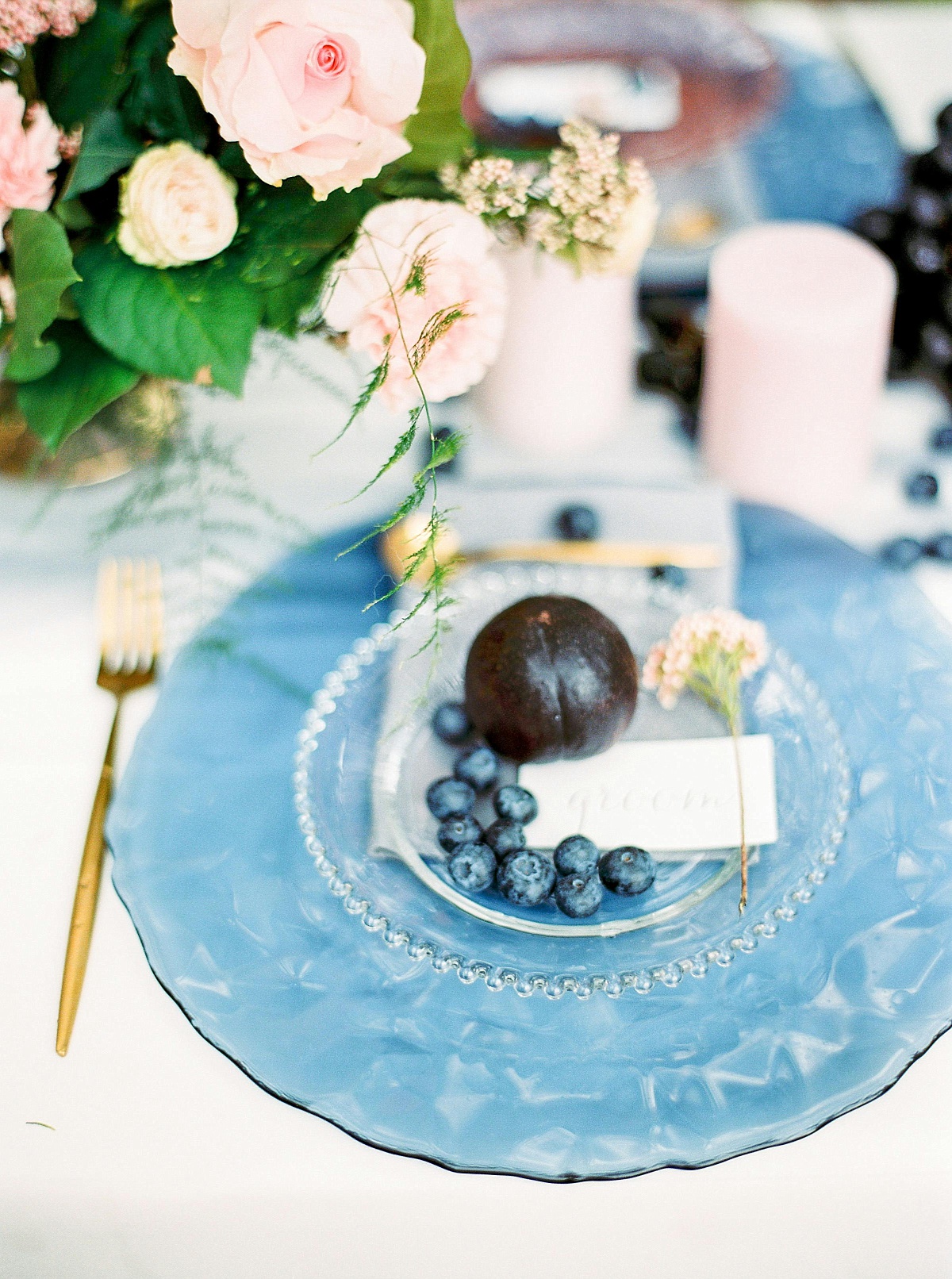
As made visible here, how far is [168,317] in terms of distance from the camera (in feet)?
2.21

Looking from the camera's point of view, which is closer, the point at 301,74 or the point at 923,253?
the point at 301,74

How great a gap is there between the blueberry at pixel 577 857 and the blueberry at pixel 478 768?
8cm

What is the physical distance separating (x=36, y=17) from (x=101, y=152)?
7 cm

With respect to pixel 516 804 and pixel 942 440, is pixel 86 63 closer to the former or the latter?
pixel 516 804

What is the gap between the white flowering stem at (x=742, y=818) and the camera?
642mm

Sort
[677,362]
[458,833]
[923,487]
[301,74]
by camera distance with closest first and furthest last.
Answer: [301,74] < [458,833] < [923,487] < [677,362]

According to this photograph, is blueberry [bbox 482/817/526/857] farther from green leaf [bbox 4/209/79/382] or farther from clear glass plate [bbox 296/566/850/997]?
green leaf [bbox 4/209/79/382]

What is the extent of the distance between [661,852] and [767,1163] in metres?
0.18

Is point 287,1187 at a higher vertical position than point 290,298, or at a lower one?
lower

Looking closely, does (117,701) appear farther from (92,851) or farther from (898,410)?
(898,410)

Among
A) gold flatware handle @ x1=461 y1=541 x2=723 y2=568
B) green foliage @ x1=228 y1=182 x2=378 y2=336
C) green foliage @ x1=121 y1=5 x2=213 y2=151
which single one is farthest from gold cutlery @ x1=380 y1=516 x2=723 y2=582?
green foliage @ x1=121 y1=5 x2=213 y2=151

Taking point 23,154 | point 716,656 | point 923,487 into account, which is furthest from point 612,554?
point 23,154

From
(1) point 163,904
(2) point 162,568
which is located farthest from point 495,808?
(2) point 162,568

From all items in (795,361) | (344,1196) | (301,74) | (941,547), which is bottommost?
(344,1196)
